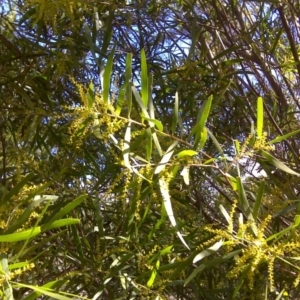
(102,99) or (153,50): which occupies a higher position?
(153,50)

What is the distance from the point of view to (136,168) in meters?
1.06

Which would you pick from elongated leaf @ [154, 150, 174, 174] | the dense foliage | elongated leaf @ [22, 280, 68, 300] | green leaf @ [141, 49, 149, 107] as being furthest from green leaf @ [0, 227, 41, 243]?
green leaf @ [141, 49, 149, 107]

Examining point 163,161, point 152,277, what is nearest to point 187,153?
point 163,161

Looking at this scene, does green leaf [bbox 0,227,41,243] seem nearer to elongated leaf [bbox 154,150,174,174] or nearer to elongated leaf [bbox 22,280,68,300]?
elongated leaf [bbox 22,280,68,300]

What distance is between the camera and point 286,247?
976mm

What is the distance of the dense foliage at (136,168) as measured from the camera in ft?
3.17

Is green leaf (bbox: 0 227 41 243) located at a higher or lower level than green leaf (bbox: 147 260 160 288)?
higher

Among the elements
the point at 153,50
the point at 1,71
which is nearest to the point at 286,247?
the point at 1,71

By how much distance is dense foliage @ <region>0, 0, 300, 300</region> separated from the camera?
0.97m

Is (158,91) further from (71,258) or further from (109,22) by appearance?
(71,258)

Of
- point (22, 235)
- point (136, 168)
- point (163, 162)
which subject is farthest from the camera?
point (136, 168)

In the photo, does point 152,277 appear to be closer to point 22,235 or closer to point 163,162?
point 163,162

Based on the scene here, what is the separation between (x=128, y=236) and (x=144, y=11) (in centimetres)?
96

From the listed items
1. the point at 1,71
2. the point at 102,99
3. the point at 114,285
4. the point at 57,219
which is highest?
the point at 1,71
